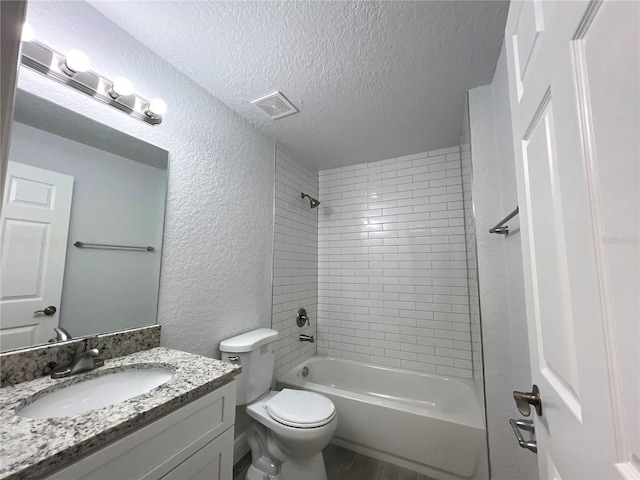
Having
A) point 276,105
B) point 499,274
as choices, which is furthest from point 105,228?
point 499,274

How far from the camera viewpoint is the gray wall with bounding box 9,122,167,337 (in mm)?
979

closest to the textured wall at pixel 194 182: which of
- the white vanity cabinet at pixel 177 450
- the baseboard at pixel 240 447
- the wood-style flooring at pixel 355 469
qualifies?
the white vanity cabinet at pixel 177 450

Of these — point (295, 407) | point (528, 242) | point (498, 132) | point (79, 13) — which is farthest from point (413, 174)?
point (79, 13)

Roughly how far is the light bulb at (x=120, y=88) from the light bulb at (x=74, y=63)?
101 mm

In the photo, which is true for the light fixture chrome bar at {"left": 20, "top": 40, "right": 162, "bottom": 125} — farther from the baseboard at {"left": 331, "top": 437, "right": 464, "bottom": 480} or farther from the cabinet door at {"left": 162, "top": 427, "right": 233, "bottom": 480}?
the baseboard at {"left": 331, "top": 437, "right": 464, "bottom": 480}

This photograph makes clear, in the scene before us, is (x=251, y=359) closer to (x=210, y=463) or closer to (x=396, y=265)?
(x=210, y=463)

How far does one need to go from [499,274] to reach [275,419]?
151 centimetres

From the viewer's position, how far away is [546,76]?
0.51 metres

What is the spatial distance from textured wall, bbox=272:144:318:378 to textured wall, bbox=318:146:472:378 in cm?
15

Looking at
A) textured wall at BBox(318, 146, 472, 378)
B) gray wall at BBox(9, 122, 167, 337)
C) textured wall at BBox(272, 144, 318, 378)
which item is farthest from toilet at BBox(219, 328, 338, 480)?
textured wall at BBox(318, 146, 472, 378)

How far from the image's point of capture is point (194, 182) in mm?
1468

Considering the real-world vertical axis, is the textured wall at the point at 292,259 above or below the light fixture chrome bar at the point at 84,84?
below

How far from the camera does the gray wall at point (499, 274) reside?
1.22 meters

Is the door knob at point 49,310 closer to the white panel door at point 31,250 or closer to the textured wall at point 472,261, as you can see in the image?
the white panel door at point 31,250
